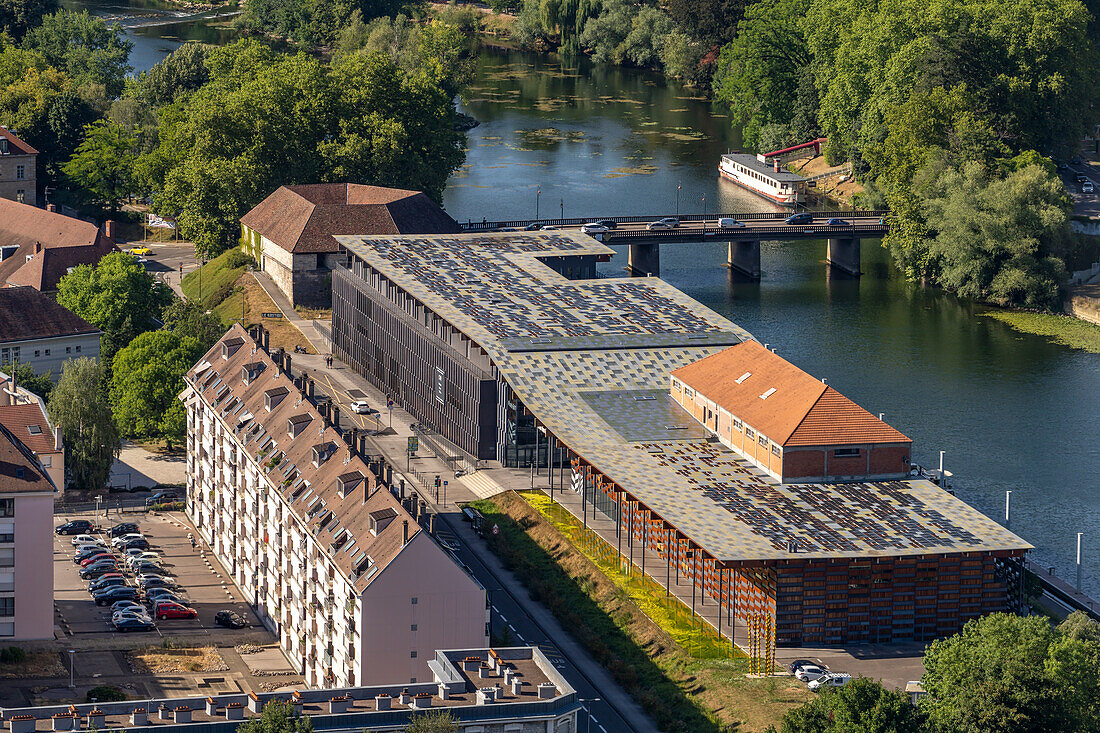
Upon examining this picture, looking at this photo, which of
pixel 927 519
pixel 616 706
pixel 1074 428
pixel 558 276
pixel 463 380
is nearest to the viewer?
pixel 616 706

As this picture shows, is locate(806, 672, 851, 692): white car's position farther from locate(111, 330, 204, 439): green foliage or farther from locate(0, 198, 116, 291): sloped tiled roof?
locate(0, 198, 116, 291): sloped tiled roof

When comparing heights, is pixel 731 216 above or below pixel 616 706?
above

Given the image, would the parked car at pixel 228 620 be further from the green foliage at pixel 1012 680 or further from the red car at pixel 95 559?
the green foliage at pixel 1012 680

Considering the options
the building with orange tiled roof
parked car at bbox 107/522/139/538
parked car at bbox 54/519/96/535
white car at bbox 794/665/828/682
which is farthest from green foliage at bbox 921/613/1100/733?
parked car at bbox 54/519/96/535

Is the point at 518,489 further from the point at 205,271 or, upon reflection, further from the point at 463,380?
the point at 205,271

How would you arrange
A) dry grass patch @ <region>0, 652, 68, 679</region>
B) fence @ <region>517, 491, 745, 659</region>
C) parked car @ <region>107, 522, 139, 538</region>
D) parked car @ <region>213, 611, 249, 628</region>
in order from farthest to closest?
parked car @ <region>107, 522, 139, 538</region> → parked car @ <region>213, 611, 249, 628</region> → fence @ <region>517, 491, 745, 659</region> → dry grass patch @ <region>0, 652, 68, 679</region>

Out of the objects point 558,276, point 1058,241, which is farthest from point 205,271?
point 1058,241
